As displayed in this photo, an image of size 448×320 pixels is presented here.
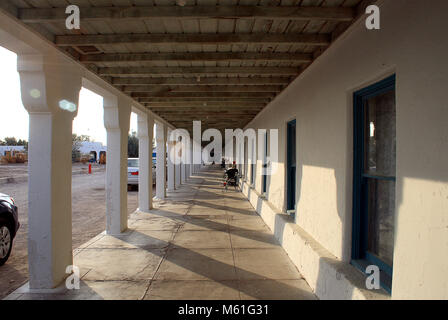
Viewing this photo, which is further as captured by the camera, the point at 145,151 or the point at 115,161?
the point at 145,151

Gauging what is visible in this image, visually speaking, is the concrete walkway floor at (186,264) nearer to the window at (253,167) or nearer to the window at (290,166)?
the window at (290,166)

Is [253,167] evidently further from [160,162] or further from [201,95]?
[201,95]

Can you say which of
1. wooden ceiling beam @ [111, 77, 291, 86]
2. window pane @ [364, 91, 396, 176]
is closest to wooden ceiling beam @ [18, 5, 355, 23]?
window pane @ [364, 91, 396, 176]

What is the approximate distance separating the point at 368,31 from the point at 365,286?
2482 mm

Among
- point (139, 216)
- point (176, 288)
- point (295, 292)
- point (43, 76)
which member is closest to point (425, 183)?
point (295, 292)

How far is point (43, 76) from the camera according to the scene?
3.81 meters

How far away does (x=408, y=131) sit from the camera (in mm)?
2322

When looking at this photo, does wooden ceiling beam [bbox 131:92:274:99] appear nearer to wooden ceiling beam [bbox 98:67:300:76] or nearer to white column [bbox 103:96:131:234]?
white column [bbox 103:96:131:234]

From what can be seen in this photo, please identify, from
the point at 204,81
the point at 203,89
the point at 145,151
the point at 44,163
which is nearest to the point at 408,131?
the point at 44,163

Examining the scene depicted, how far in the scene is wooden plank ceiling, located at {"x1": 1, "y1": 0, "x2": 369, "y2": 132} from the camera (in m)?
3.15

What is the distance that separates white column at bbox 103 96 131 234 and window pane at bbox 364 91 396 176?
5.01 meters

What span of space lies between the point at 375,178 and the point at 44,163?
395cm

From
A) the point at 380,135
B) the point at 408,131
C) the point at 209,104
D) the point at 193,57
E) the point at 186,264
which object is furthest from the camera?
the point at 209,104

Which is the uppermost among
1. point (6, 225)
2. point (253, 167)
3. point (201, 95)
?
point (201, 95)
